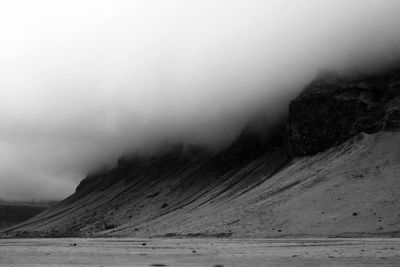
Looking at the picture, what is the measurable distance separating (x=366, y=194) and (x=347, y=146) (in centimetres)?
5018

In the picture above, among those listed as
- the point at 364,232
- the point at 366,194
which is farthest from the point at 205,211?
the point at 364,232

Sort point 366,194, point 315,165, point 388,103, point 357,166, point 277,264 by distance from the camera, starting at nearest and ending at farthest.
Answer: point 277,264 < point 366,194 < point 357,166 < point 315,165 < point 388,103

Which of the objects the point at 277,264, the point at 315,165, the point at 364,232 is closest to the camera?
the point at 277,264

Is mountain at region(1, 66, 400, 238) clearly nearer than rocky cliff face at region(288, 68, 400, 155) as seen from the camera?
Yes

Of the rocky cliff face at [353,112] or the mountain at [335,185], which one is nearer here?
the mountain at [335,185]

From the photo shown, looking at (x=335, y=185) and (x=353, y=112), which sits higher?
(x=353, y=112)

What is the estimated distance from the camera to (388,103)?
178375mm

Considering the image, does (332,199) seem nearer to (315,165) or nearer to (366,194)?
(366,194)

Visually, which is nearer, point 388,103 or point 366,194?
point 366,194

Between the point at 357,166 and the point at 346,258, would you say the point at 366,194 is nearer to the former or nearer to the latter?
the point at 357,166

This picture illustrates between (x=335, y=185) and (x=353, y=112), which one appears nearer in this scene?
(x=335, y=185)

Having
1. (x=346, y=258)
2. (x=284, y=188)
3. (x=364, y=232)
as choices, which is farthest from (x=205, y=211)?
(x=346, y=258)

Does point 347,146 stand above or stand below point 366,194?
above

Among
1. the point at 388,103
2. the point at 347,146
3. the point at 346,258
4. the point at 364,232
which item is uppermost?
the point at 388,103
